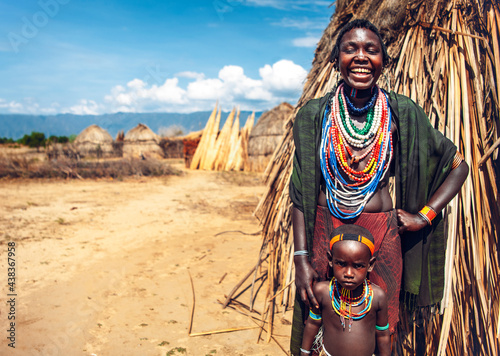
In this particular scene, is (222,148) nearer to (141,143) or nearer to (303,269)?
(141,143)

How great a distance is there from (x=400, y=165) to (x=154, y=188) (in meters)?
8.77

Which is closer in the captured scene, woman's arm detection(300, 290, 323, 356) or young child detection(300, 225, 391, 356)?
young child detection(300, 225, 391, 356)

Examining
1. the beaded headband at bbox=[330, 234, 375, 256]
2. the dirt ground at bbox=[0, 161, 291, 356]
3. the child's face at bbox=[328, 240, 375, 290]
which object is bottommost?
the dirt ground at bbox=[0, 161, 291, 356]

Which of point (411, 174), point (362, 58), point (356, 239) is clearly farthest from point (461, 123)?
point (356, 239)

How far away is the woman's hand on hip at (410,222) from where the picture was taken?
1.57m

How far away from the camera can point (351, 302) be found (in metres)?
1.53

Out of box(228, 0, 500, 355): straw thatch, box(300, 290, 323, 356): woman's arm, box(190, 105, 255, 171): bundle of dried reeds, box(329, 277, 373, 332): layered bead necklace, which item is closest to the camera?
box(329, 277, 373, 332): layered bead necklace

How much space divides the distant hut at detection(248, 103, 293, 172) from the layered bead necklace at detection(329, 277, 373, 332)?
38.6ft

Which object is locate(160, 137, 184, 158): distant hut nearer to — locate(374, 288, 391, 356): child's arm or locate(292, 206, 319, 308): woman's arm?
locate(292, 206, 319, 308): woman's arm

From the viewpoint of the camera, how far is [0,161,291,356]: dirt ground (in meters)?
2.67

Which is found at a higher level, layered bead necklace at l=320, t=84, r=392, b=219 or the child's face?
layered bead necklace at l=320, t=84, r=392, b=219

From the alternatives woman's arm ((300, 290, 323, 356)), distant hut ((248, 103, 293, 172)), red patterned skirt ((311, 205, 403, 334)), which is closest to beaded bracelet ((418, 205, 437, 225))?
red patterned skirt ((311, 205, 403, 334))

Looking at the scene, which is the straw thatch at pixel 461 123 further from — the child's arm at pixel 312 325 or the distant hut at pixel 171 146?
the distant hut at pixel 171 146

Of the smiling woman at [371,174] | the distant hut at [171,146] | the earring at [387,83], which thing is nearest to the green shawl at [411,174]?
the smiling woman at [371,174]
